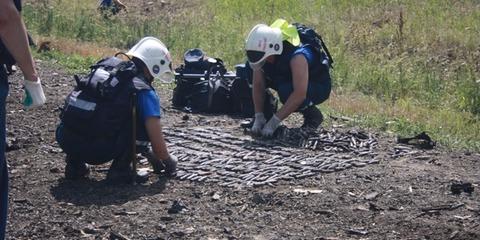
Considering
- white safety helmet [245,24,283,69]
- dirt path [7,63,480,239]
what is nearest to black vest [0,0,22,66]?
dirt path [7,63,480,239]

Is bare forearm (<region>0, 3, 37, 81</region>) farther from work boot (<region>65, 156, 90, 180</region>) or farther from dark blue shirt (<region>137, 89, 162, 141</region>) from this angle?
work boot (<region>65, 156, 90, 180</region>)

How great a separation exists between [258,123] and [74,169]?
2066 mm

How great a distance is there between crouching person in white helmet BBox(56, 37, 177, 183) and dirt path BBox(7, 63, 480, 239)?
18 cm

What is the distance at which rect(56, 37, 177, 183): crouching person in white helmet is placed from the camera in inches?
260

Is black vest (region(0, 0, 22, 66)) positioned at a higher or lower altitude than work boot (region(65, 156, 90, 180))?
higher

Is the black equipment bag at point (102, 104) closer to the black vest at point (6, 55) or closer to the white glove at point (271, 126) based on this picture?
the black vest at point (6, 55)

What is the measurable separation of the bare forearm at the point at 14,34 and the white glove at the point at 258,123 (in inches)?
151

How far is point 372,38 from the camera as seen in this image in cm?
1669

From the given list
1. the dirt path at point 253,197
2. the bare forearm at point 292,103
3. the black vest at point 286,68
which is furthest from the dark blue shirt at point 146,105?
the black vest at point 286,68

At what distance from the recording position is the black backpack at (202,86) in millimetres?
9445

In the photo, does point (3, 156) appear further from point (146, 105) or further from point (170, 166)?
point (170, 166)

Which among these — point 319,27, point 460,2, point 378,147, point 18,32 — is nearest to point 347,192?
point 378,147

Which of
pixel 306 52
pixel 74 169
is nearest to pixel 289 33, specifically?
pixel 306 52

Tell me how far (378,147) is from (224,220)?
2.38 m
